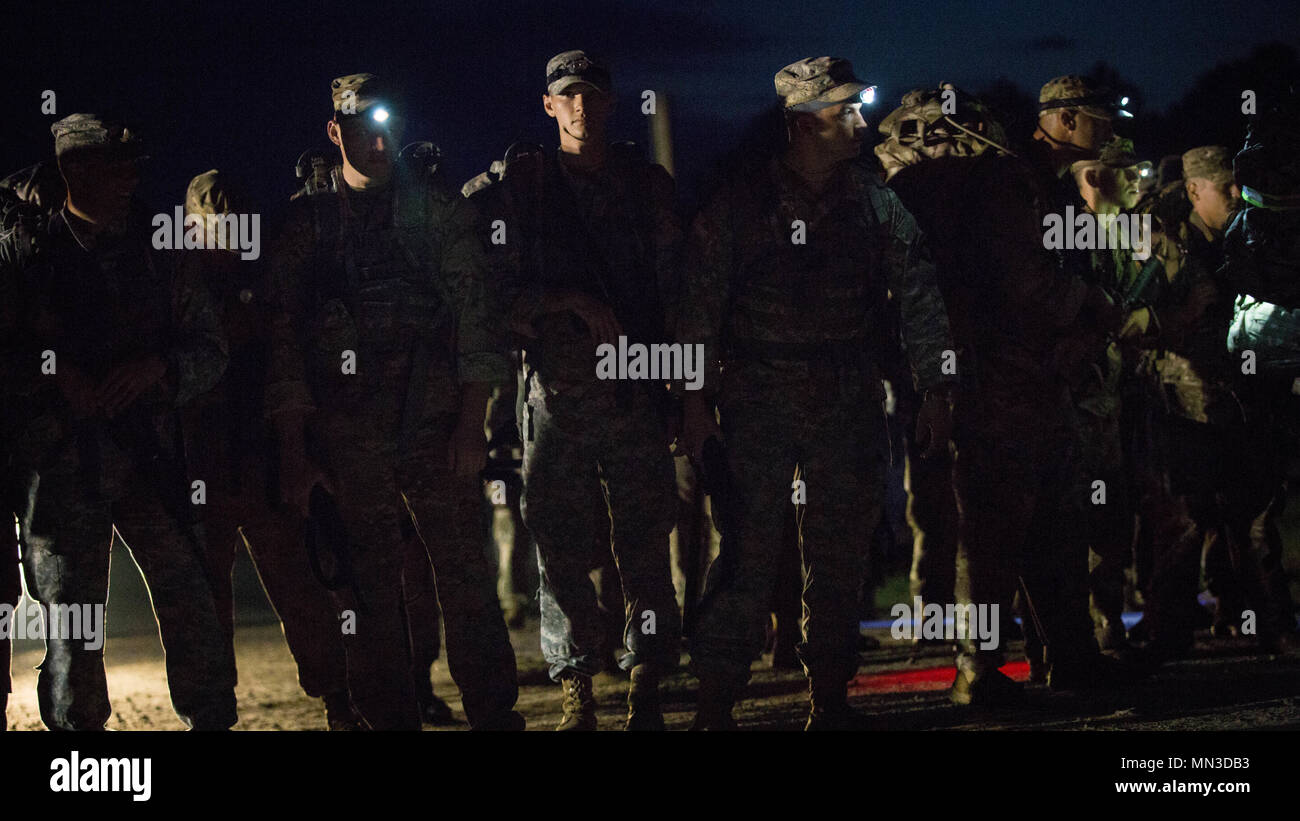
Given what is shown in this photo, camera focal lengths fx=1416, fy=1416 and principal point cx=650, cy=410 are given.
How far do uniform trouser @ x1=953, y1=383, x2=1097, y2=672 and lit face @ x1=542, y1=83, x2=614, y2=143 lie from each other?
6.48 ft

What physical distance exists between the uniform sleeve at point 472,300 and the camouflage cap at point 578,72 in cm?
60

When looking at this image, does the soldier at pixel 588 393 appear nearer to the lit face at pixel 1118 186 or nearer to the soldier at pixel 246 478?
the soldier at pixel 246 478

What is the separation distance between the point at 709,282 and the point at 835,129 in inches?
29.8

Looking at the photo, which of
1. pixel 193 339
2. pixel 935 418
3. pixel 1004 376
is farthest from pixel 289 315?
pixel 1004 376

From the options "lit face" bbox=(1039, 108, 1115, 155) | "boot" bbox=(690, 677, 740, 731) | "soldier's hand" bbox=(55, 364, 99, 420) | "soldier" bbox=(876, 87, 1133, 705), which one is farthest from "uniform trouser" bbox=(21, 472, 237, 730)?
"lit face" bbox=(1039, 108, 1115, 155)

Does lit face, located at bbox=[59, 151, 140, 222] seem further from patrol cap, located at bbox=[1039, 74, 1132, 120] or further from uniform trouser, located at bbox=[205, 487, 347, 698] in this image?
patrol cap, located at bbox=[1039, 74, 1132, 120]

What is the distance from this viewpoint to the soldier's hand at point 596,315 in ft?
17.9

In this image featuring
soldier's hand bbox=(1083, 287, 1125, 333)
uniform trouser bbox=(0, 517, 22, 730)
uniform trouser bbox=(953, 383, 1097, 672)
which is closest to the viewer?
uniform trouser bbox=(0, 517, 22, 730)

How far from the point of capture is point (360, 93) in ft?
17.5

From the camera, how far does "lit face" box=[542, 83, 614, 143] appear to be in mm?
5457
